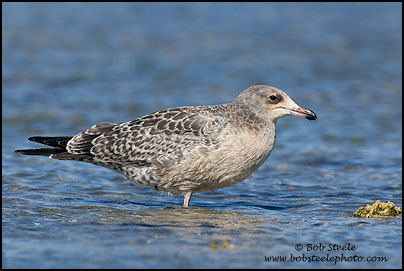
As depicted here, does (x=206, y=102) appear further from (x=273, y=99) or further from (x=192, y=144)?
(x=192, y=144)

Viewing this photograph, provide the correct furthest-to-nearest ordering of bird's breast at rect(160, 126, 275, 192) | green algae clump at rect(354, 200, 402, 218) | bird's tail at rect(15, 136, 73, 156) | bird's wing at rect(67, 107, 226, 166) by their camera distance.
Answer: bird's tail at rect(15, 136, 73, 156)
bird's wing at rect(67, 107, 226, 166)
bird's breast at rect(160, 126, 275, 192)
green algae clump at rect(354, 200, 402, 218)

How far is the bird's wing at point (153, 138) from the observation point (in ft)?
25.1

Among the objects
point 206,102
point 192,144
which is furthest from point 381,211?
point 206,102

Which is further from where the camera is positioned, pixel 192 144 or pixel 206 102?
pixel 206 102

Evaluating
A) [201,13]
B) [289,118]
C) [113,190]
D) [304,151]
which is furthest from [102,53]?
[113,190]

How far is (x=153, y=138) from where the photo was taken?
7.90 m

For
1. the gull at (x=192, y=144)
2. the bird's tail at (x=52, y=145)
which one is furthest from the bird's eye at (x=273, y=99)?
the bird's tail at (x=52, y=145)

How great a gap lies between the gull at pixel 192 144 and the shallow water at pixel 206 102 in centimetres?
38

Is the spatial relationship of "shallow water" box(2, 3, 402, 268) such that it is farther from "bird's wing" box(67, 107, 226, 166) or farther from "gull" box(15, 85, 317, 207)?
"bird's wing" box(67, 107, 226, 166)

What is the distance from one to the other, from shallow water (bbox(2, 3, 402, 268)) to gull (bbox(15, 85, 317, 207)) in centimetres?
38

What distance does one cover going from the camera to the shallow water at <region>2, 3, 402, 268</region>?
599 centimetres

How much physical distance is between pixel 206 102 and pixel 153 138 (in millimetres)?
5804

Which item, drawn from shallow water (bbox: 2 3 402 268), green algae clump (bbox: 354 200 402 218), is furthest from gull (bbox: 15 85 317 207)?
green algae clump (bbox: 354 200 402 218)

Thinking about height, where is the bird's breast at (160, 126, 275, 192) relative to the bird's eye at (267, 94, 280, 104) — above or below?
below
